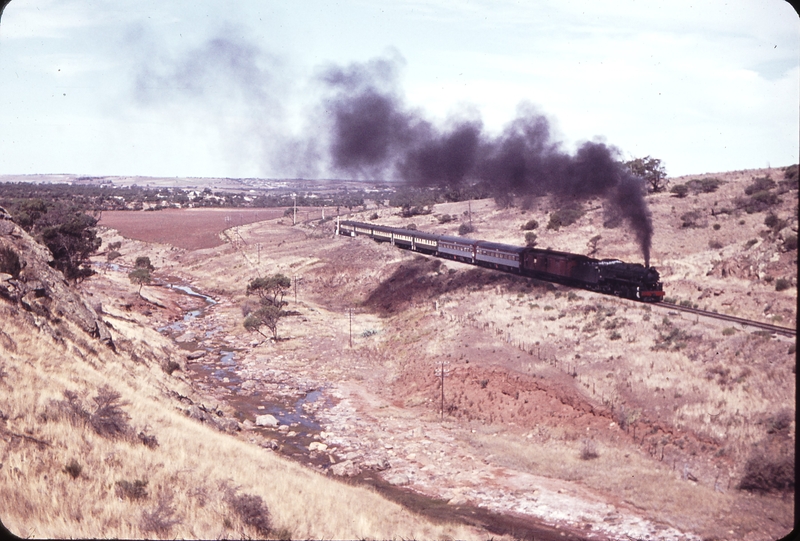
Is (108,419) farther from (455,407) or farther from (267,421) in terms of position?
(455,407)

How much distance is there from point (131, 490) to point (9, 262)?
53.5 feet

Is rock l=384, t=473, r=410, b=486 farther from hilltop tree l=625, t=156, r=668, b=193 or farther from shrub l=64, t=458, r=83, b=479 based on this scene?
hilltop tree l=625, t=156, r=668, b=193

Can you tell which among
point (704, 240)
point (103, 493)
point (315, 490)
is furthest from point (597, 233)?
point (103, 493)

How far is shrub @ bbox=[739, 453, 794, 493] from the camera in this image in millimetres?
16125

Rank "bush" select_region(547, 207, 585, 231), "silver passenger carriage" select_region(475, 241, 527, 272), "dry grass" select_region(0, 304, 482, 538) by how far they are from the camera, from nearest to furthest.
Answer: "dry grass" select_region(0, 304, 482, 538), "silver passenger carriage" select_region(475, 241, 527, 272), "bush" select_region(547, 207, 585, 231)

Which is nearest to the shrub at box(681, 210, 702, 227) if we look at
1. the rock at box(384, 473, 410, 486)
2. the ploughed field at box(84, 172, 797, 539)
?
the ploughed field at box(84, 172, 797, 539)

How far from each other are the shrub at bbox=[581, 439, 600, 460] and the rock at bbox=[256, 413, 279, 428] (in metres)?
13.0

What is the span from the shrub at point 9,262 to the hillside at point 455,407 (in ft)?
9.72

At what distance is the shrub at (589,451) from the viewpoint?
2045 centimetres

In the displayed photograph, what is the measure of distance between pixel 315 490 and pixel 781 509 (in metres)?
12.4

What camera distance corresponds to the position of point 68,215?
186 ft

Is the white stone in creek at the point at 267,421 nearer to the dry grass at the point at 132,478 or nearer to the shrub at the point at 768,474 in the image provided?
the dry grass at the point at 132,478

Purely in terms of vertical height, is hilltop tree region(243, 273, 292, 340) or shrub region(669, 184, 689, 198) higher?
shrub region(669, 184, 689, 198)

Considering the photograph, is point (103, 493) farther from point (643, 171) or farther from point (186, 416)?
point (643, 171)
